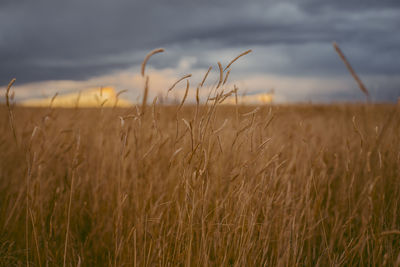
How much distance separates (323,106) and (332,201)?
1676 centimetres

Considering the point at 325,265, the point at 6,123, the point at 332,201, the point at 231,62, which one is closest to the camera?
the point at 231,62

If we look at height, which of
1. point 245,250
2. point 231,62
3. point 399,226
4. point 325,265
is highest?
point 231,62

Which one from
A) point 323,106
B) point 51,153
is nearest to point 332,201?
point 51,153

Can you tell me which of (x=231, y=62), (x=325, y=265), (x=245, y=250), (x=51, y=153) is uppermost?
(x=231, y=62)

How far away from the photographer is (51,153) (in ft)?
9.55

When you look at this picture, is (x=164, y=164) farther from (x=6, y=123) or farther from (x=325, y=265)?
(x=6, y=123)

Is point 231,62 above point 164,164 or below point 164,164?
above

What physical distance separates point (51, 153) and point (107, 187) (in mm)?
758

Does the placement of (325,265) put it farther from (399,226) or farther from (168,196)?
(168,196)

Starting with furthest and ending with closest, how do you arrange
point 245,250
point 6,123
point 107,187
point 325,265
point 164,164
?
1. point 6,123
2. point 164,164
3. point 107,187
4. point 325,265
5. point 245,250

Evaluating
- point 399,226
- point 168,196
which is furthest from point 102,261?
point 399,226

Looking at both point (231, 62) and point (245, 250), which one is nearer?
point (231, 62)

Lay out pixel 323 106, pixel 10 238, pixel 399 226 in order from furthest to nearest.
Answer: pixel 323 106
pixel 10 238
pixel 399 226

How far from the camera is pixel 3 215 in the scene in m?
2.35
